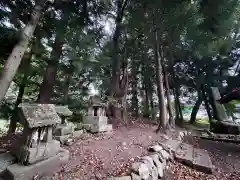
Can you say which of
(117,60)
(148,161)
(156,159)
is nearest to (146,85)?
(117,60)

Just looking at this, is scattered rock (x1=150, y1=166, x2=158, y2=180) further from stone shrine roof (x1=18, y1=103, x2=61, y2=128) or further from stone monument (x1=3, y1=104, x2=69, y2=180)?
stone shrine roof (x1=18, y1=103, x2=61, y2=128)

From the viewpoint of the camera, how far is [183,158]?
4359mm

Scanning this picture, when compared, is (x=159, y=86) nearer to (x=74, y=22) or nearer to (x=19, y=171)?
(x=74, y=22)

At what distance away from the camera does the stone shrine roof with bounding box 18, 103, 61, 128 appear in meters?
2.53

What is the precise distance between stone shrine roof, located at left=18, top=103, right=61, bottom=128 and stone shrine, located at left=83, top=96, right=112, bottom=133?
2309 millimetres

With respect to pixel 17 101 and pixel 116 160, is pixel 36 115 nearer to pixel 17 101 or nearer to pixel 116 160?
pixel 116 160

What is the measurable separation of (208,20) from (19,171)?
7.24 meters

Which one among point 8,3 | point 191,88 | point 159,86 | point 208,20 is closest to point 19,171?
point 8,3

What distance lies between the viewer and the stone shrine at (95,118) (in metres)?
5.12

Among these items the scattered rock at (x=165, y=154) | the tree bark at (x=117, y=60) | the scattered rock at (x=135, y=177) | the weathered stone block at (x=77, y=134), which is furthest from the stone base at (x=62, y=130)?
the tree bark at (x=117, y=60)

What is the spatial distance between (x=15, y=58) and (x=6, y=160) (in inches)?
88.3

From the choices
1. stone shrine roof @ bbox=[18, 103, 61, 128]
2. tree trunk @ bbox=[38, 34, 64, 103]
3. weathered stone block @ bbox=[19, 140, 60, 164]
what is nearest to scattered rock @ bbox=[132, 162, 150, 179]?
weathered stone block @ bbox=[19, 140, 60, 164]

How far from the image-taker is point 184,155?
15.1ft

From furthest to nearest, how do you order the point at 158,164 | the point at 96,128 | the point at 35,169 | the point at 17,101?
the point at 17,101
the point at 96,128
the point at 158,164
the point at 35,169
